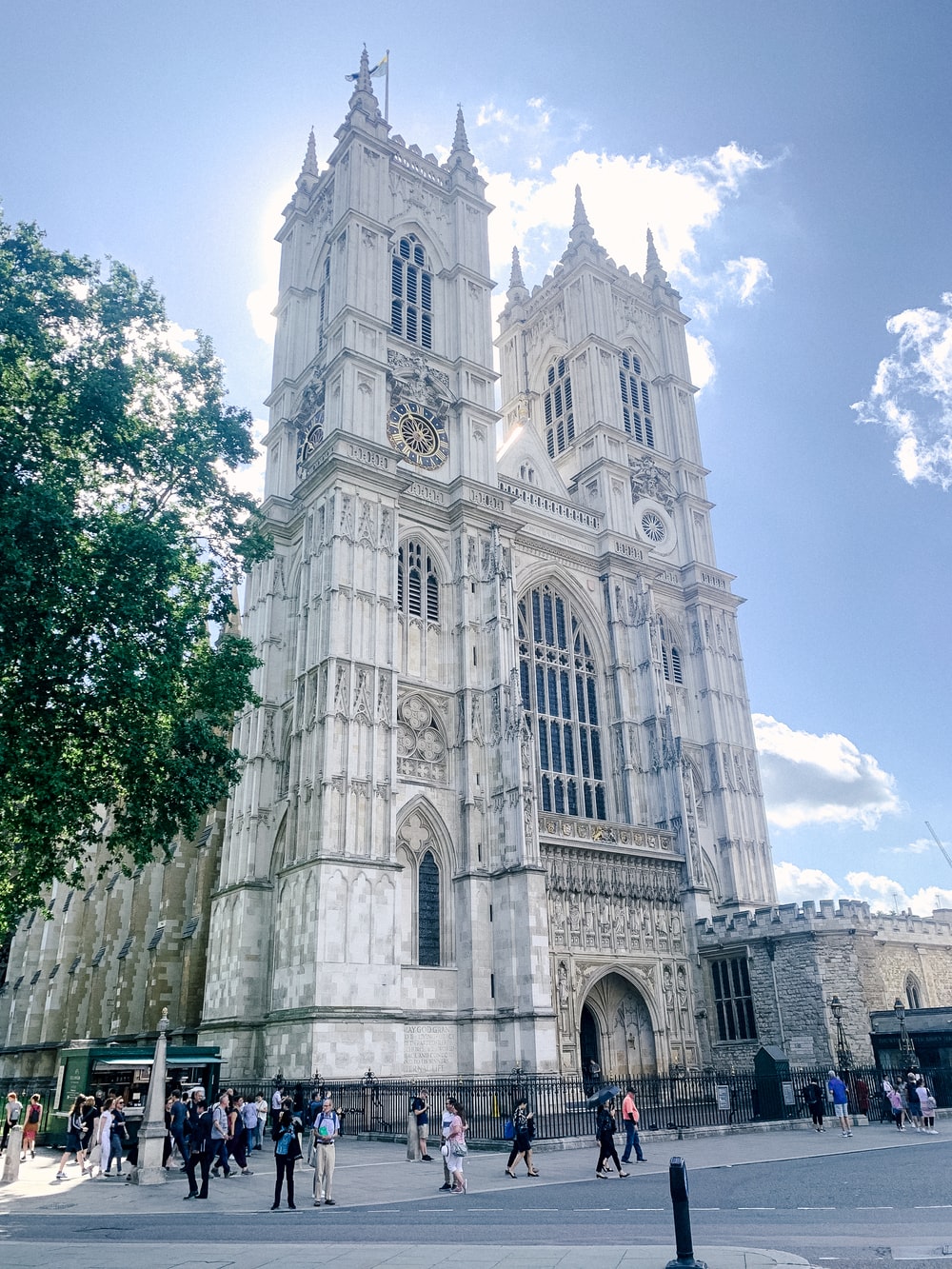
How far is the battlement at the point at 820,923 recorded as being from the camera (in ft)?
95.9

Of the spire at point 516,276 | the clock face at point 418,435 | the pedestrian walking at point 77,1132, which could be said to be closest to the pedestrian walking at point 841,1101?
the pedestrian walking at point 77,1132

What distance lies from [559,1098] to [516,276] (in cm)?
4590

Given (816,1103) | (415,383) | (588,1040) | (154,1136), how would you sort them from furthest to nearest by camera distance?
(415,383) → (588,1040) → (816,1103) → (154,1136)

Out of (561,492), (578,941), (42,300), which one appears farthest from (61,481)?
(561,492)

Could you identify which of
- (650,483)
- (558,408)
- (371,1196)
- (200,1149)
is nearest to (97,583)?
(200,1149)

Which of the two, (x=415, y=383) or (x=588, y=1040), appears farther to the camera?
(x=415, y=383)

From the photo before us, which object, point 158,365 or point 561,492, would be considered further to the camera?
point 561,492

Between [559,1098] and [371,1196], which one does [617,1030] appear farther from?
[371,1196]

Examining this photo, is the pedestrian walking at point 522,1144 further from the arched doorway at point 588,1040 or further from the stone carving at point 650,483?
the stone carving at point 650,483

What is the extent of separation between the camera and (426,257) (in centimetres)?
4200

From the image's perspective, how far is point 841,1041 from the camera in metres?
27.3

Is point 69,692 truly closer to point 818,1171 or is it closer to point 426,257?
point 818,1171

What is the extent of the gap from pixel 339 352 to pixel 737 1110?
28708mm

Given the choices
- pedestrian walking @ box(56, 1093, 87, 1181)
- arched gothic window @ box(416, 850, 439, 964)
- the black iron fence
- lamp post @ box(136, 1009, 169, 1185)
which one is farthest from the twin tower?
lamp post @ box(136, 1009, 169, 1185)
